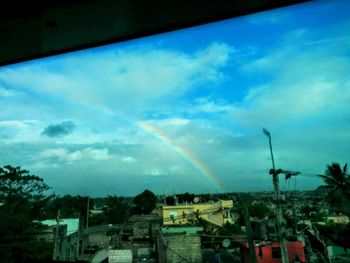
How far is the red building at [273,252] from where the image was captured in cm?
181

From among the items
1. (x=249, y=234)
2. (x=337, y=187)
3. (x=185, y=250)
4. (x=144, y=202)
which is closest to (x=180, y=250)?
(x=185, y=250)

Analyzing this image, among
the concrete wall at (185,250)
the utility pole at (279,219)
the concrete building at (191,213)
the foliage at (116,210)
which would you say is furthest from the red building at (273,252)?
the concrete building at (191,213)

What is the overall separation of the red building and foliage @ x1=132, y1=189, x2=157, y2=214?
1181 mm

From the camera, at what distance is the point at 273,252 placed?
6.87 feet

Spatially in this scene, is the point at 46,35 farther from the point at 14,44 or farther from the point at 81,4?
the point at 81,4

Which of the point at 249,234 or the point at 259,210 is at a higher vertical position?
the point at 259,210

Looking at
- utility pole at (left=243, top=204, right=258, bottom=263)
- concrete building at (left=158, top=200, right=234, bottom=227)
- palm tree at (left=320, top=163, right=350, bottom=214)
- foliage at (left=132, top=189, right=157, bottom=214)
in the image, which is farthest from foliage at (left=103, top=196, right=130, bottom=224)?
concrete building at (left=158, top=200, right=234, bottom=227)

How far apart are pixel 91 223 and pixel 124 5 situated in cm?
221

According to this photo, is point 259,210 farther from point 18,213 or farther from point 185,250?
point 18,213

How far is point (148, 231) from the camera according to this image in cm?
239

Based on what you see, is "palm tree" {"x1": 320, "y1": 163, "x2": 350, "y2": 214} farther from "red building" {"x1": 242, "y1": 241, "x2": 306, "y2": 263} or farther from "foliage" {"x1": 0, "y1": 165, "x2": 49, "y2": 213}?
"foliage" {"x1": 0, "y1": 165, "x2": 49, "y2": 213}

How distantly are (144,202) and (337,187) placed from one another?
1942mm

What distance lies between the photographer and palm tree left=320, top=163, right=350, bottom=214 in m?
1.79

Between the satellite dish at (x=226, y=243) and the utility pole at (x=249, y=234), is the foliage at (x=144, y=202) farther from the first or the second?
the utility pole at (x=249, y=234)
